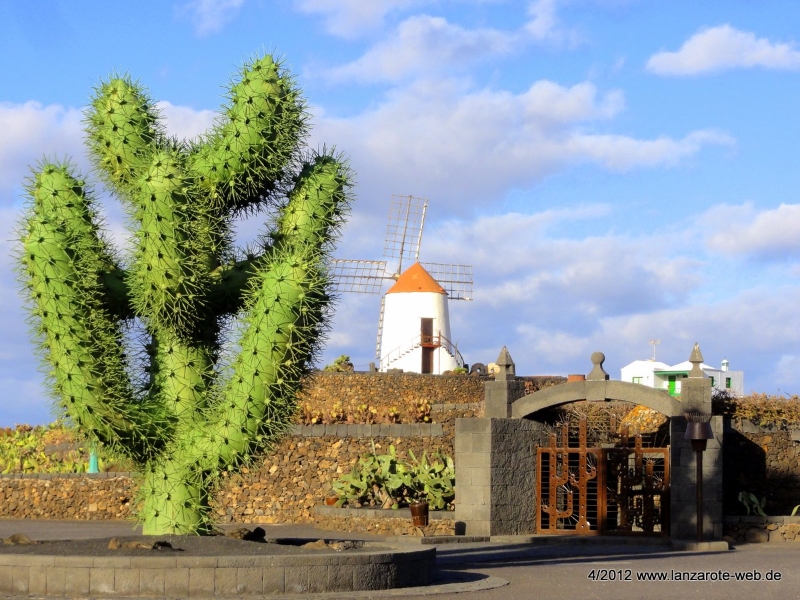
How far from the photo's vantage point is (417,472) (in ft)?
79.2

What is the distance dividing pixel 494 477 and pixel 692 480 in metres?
3.55

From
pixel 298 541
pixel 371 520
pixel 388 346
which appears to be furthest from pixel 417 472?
pixel 388 346

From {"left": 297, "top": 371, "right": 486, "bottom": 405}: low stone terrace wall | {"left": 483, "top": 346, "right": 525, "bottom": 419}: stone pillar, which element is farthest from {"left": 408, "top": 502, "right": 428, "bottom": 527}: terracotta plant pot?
{"left": 297, "top": 371, "right": 486, "bottom": 405}: low stone terrace wall

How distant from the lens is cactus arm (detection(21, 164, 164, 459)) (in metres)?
13.7

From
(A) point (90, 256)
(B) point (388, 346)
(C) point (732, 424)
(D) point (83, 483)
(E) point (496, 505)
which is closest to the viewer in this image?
(A) point (90, 256)

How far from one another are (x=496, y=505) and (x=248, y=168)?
9.69 meters

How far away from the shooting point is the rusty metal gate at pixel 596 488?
22000mm

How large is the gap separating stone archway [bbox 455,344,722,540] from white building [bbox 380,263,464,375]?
25947 millimetres

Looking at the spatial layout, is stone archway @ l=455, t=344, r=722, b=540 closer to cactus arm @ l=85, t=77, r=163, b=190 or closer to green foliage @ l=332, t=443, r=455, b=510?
green foliage @ l=332, t=443, r=455, b=510

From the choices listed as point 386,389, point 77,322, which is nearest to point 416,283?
point 386,389

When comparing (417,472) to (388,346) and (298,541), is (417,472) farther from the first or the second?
(388,346)

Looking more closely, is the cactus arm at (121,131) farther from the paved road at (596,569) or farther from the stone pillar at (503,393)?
the stone pillar at (503,393)

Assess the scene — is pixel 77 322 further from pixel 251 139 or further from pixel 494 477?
pixel 494 477

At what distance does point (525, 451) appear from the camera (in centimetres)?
2225
